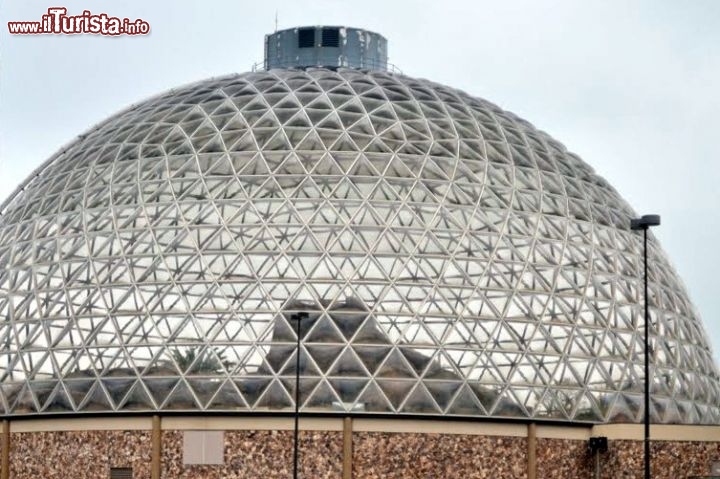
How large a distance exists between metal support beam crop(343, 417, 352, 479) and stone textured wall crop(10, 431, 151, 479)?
7.17m

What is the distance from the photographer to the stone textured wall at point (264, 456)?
5941 cm

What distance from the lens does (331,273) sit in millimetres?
62281

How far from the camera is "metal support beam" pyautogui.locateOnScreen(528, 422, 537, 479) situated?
6134 cm

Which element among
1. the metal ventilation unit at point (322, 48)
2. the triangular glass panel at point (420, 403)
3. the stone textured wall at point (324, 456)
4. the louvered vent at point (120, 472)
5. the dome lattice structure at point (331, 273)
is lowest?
the louvered vent at point (120, 472)

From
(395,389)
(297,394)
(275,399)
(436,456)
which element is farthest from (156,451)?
(436,456)

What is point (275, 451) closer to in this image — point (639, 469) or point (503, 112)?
point (639, 469)

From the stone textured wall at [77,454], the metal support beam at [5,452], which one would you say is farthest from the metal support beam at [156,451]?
the metal support beam at [5,452]

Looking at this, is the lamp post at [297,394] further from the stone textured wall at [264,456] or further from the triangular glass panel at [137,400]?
the triangular glass panel at [137,400]

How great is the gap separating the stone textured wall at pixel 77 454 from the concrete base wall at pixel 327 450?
4cm

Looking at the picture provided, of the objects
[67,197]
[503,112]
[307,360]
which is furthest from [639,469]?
[67,197]

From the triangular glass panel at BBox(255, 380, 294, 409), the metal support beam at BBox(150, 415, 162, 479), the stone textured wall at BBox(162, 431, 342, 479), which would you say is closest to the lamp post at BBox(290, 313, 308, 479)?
the triangular glass panel at BBox(255, 380, 294, 409)

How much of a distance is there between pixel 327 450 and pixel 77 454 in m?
9.52

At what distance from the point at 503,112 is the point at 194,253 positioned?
17.6m

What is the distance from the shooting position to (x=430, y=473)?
60312 millimetres
